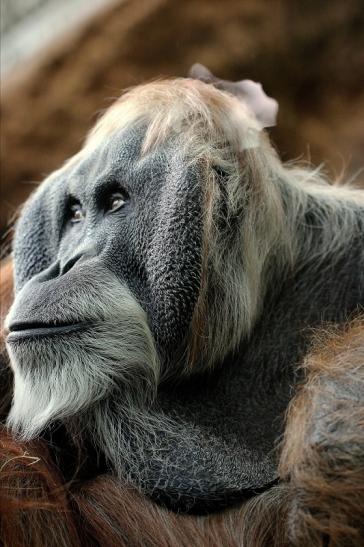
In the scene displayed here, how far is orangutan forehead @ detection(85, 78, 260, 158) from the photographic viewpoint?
169 centimetres

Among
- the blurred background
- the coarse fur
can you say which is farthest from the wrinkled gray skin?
the blurred background

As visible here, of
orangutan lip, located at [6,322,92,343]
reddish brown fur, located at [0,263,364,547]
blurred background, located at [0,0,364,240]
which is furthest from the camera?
blurred background, located at [0,0,364,240]

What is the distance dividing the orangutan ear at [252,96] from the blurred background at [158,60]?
1.31 metres

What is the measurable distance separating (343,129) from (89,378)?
2.44 meters

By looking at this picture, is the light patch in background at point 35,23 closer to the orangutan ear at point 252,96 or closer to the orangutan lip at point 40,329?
the orangutan ear at point 252,96

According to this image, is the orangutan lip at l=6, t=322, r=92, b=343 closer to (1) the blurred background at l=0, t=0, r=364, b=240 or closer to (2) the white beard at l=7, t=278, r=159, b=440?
(2) the white beard at l=7, t=278, r=159, b=440

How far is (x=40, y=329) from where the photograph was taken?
4.99 ft

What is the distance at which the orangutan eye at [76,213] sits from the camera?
1.74m

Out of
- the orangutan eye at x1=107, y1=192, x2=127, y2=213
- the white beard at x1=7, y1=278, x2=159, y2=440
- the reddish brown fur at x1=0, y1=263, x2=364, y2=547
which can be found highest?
the orangutan eye at x1=107, y1=192, x2=127, y2=213

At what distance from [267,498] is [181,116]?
80 cm

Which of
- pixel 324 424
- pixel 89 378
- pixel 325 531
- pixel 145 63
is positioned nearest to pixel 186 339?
pixel 89 378

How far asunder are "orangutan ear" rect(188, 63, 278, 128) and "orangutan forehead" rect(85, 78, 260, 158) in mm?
48

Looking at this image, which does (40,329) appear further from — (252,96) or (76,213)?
(252,96)

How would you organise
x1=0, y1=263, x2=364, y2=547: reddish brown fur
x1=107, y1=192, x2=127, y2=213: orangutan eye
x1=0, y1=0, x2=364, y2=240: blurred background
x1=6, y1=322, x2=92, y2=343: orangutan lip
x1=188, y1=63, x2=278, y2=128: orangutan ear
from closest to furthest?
x1=0, y1=263, x2=364, y2=547: reddish brown fur → x1=6, y1=322, x2=92, y2=343: orangutan lip → x1=107, y1=192, x2=127, y2=213: orangutan eye → x1=188, y1=63, x2=278, y2=128: orangutan ear → x1=0, y1=0, x2=364, y2=240: blurred background
